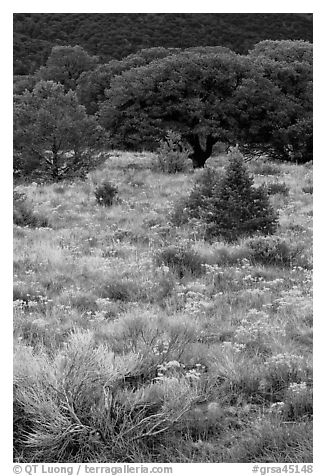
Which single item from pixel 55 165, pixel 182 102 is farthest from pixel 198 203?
pixel 182 102

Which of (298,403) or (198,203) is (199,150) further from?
(298,403)

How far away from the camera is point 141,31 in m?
37.3

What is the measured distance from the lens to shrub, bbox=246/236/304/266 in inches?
313

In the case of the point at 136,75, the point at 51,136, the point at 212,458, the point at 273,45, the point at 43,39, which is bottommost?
the point at 212,458

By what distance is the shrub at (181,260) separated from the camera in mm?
7633

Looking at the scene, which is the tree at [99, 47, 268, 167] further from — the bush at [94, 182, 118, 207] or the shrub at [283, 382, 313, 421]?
the shrub at [283, 382, 313, 421]

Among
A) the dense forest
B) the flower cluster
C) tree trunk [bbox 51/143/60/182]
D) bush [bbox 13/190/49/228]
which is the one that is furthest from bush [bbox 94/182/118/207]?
the dense forest

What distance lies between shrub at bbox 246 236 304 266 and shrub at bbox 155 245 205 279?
884 millimetres

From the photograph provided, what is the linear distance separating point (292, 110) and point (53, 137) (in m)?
10.7

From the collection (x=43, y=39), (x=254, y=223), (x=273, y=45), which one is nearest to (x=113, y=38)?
(x=43, y=39)

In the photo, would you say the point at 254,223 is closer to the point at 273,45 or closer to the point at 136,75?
the point at 136,75

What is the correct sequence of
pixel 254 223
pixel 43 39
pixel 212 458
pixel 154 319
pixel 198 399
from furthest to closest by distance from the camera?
pixel 43 39
pixel 254 223
pixel 154 319
pixel 198 399
pixel 212 458
